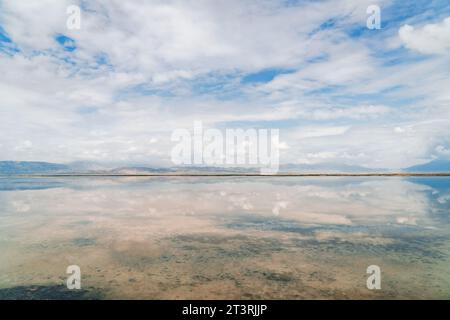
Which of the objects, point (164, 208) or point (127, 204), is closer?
point (164, 208)

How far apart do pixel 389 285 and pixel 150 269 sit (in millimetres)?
5947

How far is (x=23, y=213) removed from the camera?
16.6 m

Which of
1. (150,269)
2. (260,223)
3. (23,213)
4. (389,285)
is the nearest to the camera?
(389,285)

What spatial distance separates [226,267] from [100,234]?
20.8ft

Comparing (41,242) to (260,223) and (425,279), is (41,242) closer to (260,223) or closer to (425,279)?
(260,223)

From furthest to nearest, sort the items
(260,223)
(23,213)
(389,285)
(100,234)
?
(23,213)
(260,223)
(100,234)
(389,285)

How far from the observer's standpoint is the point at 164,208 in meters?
17.9

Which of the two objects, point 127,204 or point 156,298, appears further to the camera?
point 127,204

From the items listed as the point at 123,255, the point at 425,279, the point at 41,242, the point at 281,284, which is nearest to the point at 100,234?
the point at 41,242

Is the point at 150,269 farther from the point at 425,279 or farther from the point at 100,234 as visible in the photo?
the point at 425,279
